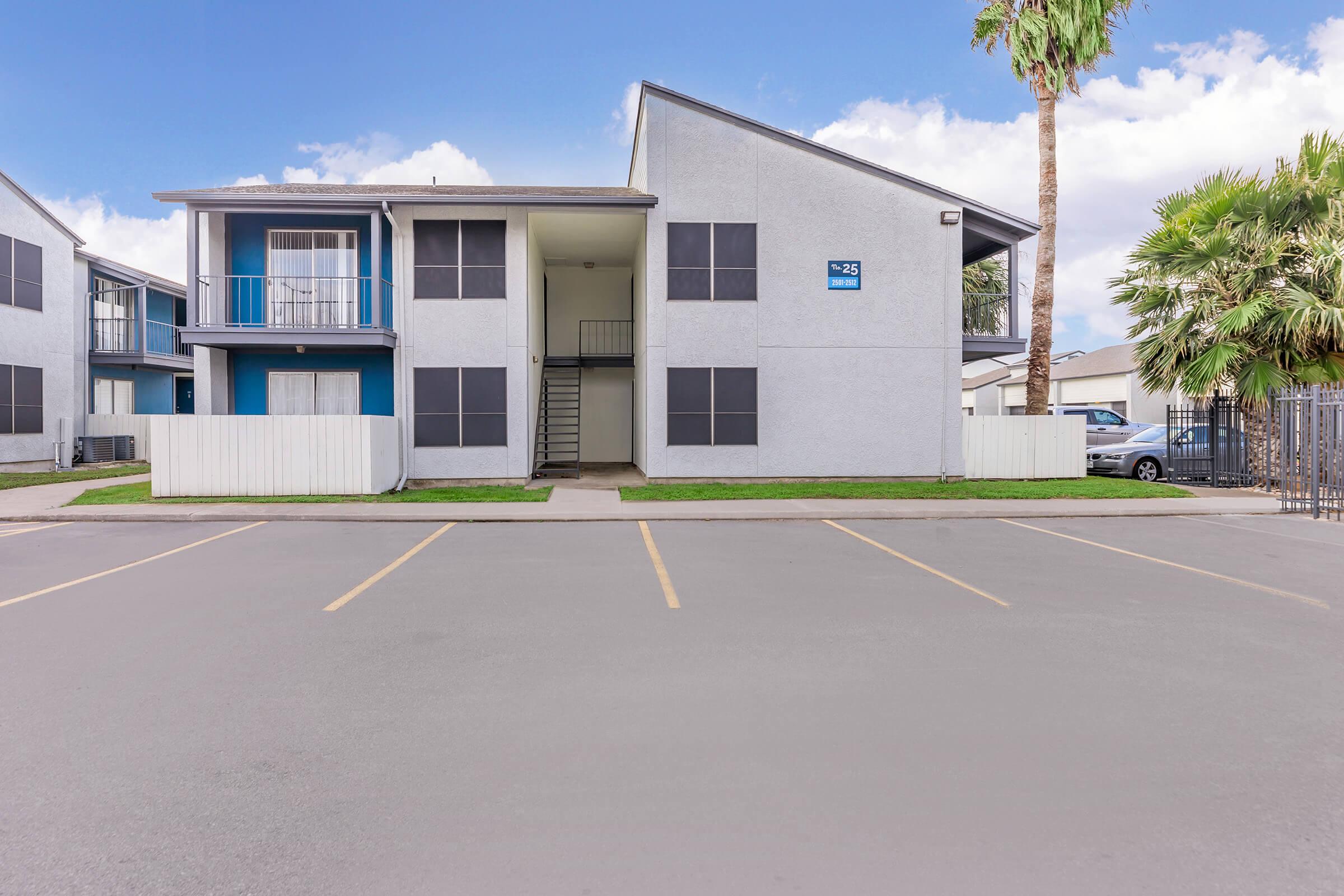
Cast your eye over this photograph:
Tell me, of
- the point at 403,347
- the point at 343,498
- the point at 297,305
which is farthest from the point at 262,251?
the point at 343,498

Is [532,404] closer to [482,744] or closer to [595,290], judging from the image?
[595,290]

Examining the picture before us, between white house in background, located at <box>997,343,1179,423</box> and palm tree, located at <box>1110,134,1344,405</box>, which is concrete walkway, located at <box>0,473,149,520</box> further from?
white house in background, located at <box>997,343,1179,423</box>

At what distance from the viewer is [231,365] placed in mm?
16609

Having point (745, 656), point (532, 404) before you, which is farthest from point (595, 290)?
point (745, 656)

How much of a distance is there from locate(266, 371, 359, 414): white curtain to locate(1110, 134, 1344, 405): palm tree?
59.5 feet

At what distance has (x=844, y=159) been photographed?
52.4ft

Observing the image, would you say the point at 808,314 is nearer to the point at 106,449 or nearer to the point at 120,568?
the point at 120,568

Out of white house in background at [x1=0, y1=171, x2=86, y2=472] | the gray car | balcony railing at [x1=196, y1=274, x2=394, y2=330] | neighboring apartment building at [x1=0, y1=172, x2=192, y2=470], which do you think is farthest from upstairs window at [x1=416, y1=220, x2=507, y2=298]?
the gray car

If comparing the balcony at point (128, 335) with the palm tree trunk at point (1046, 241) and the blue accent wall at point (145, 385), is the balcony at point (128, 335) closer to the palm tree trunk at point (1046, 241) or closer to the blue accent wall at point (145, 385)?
the blue accent wall at point (145, 385)

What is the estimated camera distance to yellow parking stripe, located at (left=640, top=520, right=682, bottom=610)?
21.1 ft

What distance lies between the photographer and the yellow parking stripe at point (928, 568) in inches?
259

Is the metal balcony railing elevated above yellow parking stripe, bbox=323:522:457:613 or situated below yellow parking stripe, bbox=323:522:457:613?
above

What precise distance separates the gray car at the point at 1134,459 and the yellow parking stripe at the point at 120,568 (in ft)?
64.4

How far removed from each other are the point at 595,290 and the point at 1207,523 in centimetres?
1607
